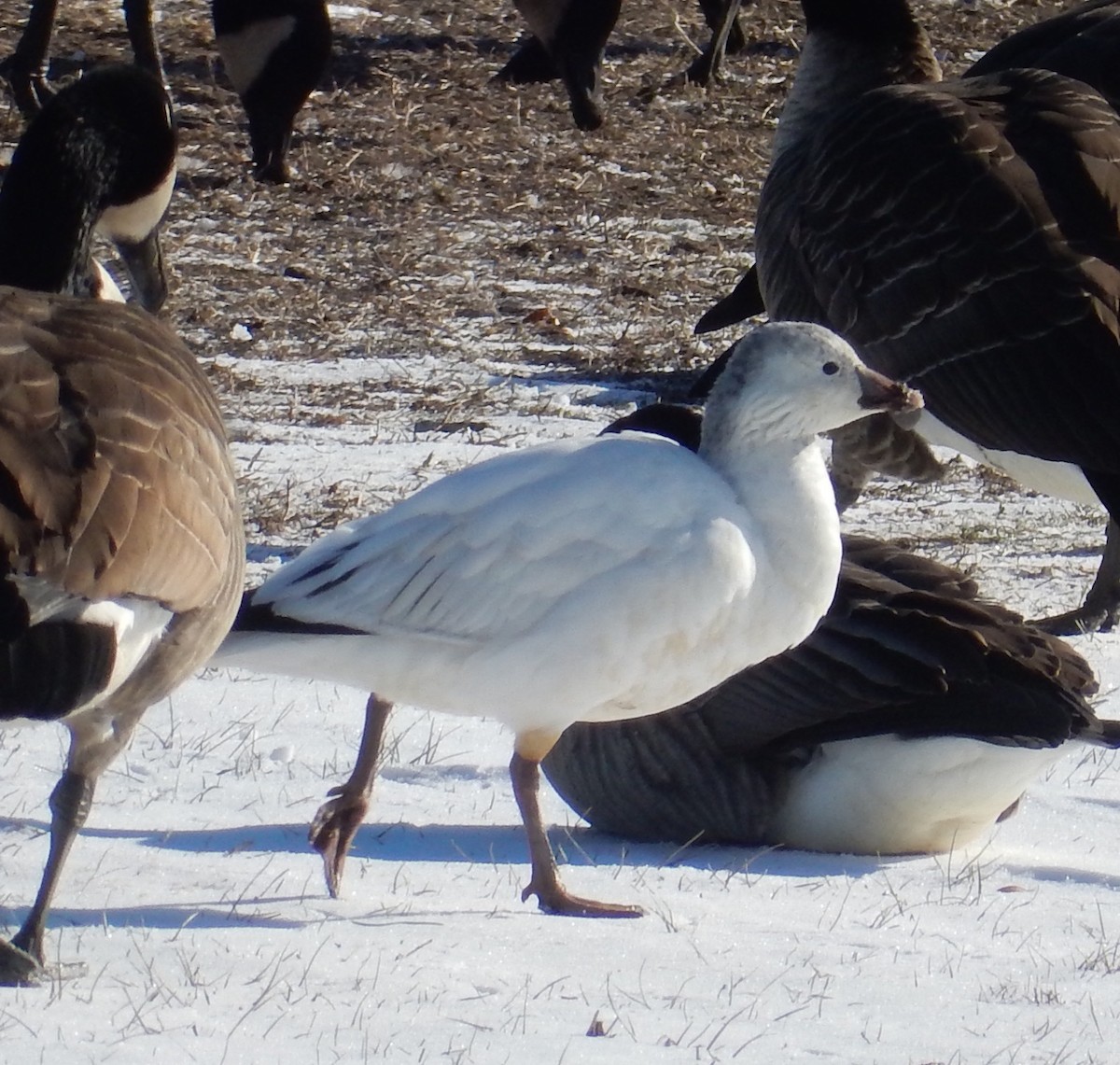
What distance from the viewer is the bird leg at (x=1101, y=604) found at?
6633 mm

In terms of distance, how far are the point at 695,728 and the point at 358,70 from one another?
961 centimetres

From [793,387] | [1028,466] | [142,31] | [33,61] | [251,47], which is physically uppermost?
[793,387]

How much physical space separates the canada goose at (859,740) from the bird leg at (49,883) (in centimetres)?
148

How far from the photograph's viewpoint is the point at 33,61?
1186 cm

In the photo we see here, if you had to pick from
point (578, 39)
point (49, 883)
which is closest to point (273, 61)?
point (578, 39)

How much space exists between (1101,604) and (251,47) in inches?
271

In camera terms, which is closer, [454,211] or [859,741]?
[859,741]

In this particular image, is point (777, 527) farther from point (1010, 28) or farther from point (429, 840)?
point (1010, 28)

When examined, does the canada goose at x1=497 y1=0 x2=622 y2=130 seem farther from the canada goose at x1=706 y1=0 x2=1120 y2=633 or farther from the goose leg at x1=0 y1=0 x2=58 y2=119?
the canada goose at x1=706 y1=0 x2=1120 y2=633

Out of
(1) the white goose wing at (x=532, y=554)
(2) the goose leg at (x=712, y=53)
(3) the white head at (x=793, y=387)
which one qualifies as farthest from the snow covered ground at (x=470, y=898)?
(2) the goose leg at (x=712, y=53)

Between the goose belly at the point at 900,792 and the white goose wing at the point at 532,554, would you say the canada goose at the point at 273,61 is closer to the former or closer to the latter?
the goose belly at the point at 900,792

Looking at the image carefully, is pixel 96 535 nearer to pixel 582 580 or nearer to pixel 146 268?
pixel 582 580

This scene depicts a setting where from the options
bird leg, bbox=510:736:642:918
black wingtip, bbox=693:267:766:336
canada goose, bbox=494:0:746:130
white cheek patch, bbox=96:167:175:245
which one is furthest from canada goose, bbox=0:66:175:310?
canada goose, bbox=494:0:746:130

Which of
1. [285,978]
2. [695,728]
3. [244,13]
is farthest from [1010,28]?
[285,978]
